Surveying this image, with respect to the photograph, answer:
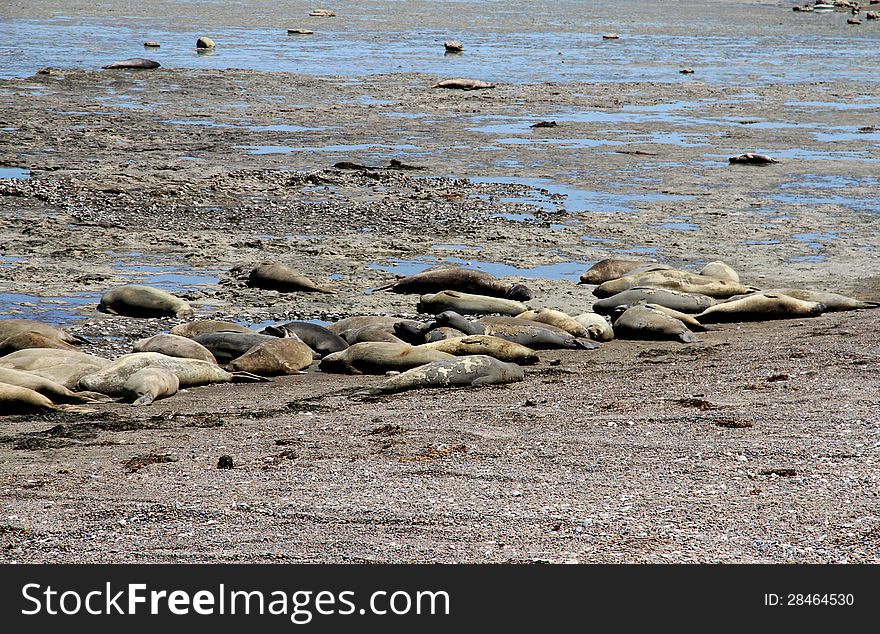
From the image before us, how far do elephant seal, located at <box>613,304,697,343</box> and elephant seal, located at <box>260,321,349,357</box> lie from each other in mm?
2373

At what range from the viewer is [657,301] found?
34.9ft

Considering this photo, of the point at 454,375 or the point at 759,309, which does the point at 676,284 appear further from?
the point at 454,375

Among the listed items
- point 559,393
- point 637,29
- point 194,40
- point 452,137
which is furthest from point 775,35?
point 559,393

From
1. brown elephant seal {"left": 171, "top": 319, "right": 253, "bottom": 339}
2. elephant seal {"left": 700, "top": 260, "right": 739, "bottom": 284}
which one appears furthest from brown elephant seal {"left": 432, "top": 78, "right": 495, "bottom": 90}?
brown elephant seal {"left": 171, "top": 319, "right": 253, "bottom": 339}

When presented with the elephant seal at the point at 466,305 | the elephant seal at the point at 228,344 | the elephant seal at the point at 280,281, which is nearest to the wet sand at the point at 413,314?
the elephant seal at the point at 280,281

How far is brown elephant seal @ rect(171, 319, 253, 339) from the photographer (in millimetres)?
9344

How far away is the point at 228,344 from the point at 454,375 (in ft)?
A: 6.19

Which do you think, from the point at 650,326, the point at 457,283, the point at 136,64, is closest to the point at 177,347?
the point at 457,283

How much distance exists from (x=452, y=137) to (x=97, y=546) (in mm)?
16778

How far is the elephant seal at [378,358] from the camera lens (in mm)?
8617

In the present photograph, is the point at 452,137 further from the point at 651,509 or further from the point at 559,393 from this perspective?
the point at 651,509

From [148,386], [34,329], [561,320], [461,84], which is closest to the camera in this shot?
[148,386]

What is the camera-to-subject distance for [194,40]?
139ft

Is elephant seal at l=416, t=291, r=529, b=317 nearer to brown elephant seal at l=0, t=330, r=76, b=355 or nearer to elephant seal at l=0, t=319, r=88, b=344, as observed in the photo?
elephant seal at l=0, t=319, r=88, b=344
